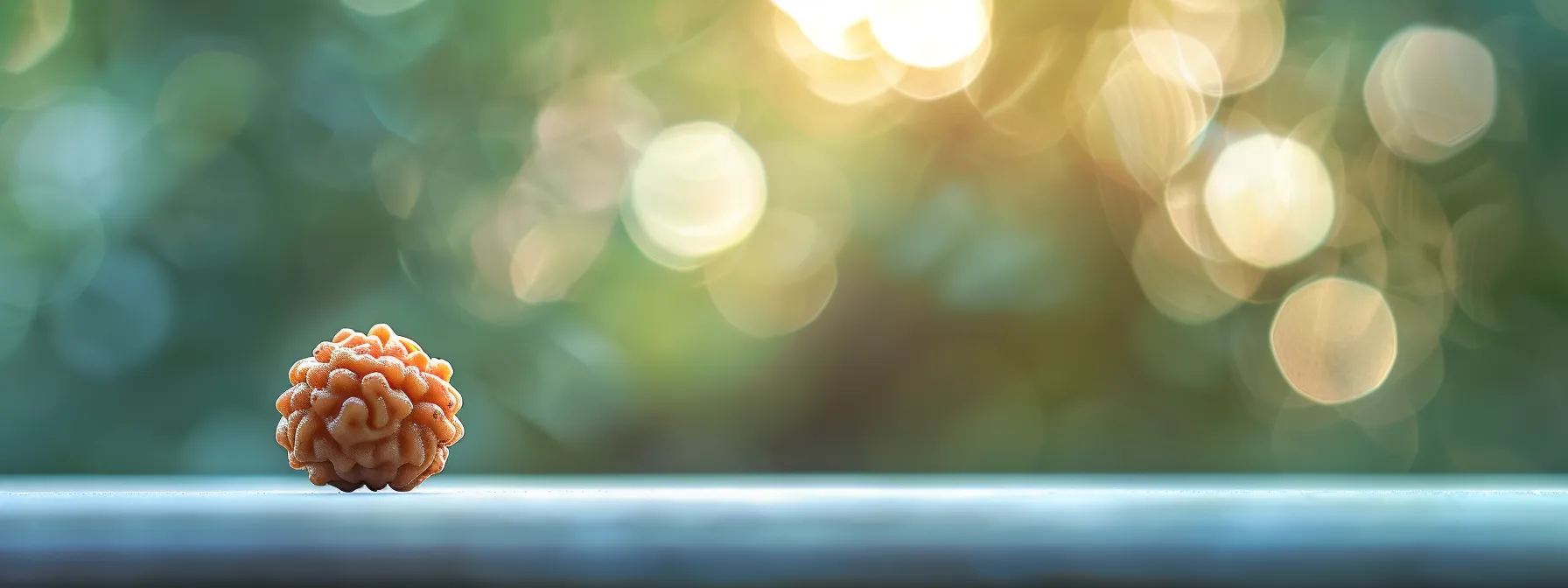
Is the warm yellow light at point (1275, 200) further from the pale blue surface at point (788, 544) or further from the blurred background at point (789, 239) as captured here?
the pale blue surface at point (788, 544)

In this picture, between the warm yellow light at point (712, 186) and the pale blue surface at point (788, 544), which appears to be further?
the warm yellow light at point (712, 186)

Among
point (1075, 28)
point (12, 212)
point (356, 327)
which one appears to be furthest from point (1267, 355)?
point (12, 212)

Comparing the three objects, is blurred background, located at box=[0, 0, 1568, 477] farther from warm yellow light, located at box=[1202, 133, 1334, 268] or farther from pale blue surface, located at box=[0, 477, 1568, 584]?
pale blue surface, located at box=[0, 477, 1568, 584]

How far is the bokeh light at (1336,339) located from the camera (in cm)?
204

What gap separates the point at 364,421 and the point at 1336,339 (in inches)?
68.8

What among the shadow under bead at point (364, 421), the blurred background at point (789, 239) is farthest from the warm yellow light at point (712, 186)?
the shadow under bead at point (364, 421)

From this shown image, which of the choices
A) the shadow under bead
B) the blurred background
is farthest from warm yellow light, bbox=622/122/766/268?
the shadow under bead

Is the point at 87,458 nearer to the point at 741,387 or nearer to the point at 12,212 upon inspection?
the point at 12,212

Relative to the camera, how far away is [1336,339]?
2059 mm

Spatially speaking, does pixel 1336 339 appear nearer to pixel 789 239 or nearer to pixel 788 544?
pixel 789 239

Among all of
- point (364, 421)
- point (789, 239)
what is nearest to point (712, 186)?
point (789, 239)

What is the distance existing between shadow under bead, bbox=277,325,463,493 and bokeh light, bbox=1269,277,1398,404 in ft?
5.28

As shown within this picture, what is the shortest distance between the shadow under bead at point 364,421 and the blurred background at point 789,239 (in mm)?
1070

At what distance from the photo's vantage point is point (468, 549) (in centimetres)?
40
